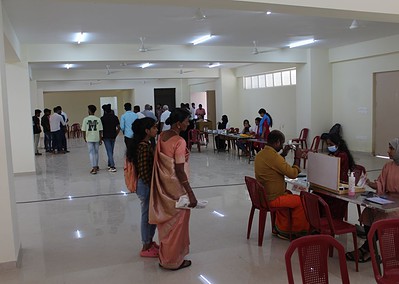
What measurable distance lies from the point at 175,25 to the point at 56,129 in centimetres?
660

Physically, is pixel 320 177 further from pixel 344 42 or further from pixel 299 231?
pixel 344 42

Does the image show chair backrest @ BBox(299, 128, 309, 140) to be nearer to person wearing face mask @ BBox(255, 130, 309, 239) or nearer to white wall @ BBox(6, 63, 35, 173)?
white wall @ BBox(6, 63, 35, 173)

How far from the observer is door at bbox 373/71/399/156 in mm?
9633

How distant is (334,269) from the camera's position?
3.47 m

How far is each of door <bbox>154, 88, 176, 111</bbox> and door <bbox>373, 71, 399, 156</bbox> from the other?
1125cm

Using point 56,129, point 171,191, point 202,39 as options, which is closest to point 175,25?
point 202,39

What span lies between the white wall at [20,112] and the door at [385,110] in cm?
828

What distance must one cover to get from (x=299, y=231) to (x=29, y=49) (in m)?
7.49

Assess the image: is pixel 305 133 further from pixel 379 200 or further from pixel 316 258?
pixel 316 258

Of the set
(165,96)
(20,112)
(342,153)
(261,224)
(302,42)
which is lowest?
(261,224)

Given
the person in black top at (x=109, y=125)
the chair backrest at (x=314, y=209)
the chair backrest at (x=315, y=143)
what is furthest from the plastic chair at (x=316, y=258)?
the chair backrest at (x=315, y=143)

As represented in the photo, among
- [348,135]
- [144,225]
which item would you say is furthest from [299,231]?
[348,135]

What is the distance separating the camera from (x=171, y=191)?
3496mm

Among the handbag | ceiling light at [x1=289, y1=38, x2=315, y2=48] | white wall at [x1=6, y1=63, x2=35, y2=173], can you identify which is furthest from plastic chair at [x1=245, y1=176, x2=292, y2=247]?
ceiling light at [x1=289, y1=38, x2=315, y2=48]
